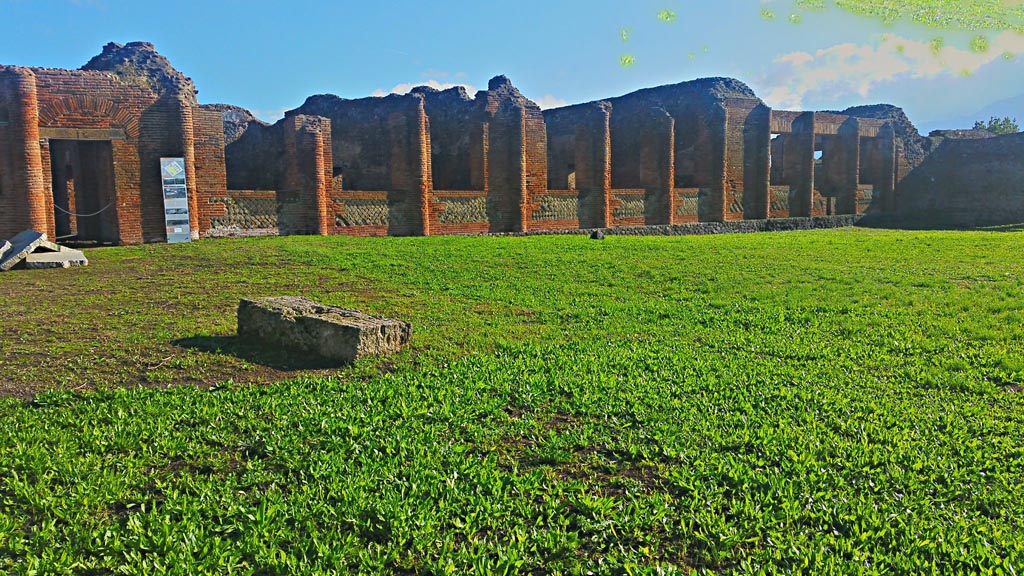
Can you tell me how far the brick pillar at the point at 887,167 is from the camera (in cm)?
2966

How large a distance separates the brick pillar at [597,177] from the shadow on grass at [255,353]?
16280 millimetres

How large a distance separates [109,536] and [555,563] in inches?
Result: 63.8

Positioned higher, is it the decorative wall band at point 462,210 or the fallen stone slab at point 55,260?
the decorative wall band at point 462,210

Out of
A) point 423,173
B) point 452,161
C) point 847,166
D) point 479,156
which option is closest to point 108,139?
A: point 423,173

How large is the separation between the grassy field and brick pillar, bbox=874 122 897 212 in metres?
25.5

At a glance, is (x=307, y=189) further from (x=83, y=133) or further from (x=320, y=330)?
(x=320, y=330)

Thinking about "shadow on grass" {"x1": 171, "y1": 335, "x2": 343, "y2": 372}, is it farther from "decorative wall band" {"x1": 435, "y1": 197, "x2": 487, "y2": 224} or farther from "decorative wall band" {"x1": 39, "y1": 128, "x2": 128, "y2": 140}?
"decorative wall band" {"x1": 435, "y1": 197, "x2": 487, "y2": 224}

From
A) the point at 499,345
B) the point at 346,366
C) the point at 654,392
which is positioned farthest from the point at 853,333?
the point at 346,366

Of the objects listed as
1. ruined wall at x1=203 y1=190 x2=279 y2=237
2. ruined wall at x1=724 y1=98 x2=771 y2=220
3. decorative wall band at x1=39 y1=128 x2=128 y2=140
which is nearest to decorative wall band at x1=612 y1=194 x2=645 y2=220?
ruined wall at x1=724 y1=98 x2=771 y2=220

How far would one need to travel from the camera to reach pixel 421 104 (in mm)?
17906

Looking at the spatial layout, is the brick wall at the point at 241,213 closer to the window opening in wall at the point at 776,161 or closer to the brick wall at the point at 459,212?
the brick wall at the point at 459,212

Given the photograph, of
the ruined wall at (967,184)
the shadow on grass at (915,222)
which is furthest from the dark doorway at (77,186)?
the ruined wall at (967,184)

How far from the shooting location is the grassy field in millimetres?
2453

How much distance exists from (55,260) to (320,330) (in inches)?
322
